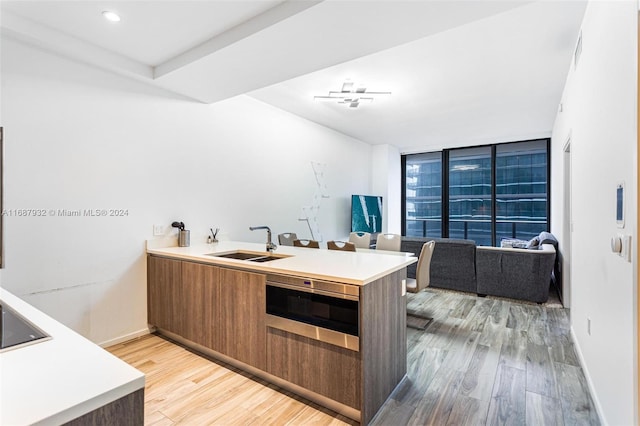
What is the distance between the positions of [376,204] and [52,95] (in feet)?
17.8

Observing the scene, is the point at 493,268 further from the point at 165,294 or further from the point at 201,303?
the point at 165,294

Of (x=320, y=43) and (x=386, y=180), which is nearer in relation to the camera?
(x=320, y=43)

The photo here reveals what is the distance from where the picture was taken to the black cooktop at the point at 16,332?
903 mm

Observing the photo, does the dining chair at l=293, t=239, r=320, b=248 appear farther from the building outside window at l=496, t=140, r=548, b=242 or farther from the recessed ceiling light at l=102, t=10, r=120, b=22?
the building outside window at l=496, t=140, r=548, b=242

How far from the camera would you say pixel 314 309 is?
194 cm

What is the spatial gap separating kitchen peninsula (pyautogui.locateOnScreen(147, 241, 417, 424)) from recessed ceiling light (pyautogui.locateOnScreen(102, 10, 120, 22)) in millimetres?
1853

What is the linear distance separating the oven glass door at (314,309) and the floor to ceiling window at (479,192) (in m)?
6.30

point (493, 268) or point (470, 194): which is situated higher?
point (470, 194)

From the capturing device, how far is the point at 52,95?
2518 mm

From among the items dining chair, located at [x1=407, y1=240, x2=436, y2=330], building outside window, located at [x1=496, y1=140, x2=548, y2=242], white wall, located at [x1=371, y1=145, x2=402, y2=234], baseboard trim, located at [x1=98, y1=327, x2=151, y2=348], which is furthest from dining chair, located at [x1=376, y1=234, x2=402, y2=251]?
building outside window, located at [x1=496, y1=140, x2=548, y2=242]

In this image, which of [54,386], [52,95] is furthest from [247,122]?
[54,386]

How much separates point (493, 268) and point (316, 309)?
131 inches

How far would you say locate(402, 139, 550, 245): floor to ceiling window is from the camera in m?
6.60

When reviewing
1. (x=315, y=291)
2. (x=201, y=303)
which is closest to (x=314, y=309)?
(x=315, y=291)
